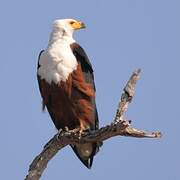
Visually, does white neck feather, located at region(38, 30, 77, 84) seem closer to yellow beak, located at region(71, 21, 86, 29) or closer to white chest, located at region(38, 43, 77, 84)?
white chest, located at region(38, 43, 77, 84)

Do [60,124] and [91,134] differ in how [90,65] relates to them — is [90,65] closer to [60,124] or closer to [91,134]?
[60,124]

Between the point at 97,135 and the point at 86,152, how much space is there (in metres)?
2.03

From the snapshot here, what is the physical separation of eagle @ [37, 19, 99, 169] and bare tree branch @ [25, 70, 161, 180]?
557mm

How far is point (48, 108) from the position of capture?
10906mm

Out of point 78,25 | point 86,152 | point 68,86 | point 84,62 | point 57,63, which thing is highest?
point 78,25

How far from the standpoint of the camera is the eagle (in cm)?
1056

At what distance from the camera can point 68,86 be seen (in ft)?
34.6

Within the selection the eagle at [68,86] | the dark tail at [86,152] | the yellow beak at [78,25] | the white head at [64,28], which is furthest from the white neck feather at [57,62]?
the dark tail at [86,152]

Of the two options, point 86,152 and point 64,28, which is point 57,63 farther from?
point 86,152

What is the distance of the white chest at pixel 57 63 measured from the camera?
10.5 m

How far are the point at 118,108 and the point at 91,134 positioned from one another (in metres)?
0.78

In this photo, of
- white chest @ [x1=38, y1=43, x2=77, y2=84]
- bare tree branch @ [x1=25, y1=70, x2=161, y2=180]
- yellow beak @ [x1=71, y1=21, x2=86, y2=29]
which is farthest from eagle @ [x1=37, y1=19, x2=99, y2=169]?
bare tree branch @ [x1=25, y1=70, x2=161, y2=180]

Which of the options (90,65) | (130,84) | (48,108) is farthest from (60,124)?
(130,84)

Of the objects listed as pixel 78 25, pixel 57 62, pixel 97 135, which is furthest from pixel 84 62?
pixel 97 135
